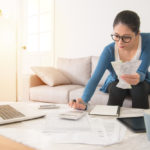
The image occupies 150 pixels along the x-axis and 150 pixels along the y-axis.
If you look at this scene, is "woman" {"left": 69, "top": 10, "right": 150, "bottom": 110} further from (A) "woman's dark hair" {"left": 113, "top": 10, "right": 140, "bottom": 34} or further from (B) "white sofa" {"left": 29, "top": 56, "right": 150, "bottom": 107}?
(B) "white sofa" {"left": 29, "top": 56, "right": 150, "bottom": 107}

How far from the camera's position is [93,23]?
3.21 metres

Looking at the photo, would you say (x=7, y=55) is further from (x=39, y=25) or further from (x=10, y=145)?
(x=10, y=145)

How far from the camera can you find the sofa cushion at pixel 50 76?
2734mm

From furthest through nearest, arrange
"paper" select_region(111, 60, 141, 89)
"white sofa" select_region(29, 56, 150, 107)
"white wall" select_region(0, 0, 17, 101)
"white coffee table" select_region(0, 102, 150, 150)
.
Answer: "white wall" select_region(0, 0, 17, 101) → "white sofa" select_region(29, 56, 150, 107) → "paper" select_region(111, 60, 141, 89) → "white coffee table" select_region(0, 102, 150, 150)

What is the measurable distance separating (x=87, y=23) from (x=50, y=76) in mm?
1091

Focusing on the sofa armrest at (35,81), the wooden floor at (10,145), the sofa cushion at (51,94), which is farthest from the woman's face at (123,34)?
the sofa armrest at (35,81)

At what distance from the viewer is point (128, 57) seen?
5.65 feet

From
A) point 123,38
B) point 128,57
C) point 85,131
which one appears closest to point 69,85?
point 128,57

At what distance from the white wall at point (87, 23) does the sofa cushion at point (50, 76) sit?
681 millimetres

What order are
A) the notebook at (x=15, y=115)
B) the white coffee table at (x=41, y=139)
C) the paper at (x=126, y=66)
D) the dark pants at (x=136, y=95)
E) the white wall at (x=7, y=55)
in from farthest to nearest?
the white wall at (x=7, y=55), the dark pants at (x=136, y=95), the paper at (x=126, y=66), the notebook at (x=15, y=115), the white coffee table at (x=41, y=139)

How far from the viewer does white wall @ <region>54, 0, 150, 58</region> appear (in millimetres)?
2816

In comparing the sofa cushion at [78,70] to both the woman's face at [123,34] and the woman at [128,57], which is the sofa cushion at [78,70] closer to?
the woman at [128,57]

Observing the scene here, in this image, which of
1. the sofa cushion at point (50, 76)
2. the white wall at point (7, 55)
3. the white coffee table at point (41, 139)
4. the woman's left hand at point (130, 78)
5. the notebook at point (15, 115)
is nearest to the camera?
the white coffee table at point (41, 139)

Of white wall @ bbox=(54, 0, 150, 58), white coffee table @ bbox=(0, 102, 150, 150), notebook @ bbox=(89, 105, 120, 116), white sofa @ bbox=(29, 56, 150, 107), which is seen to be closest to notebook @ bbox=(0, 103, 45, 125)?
white coffee table @ bbox=(0, 102, 150, 150)
